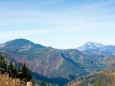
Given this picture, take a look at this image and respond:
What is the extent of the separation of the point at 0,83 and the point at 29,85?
1.66 m

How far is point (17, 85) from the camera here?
10.7m

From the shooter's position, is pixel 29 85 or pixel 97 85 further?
pixel 97 85

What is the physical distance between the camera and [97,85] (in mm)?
108938

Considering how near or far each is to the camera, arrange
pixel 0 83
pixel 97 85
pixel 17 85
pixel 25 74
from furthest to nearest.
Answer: pixel 97 85 → pixel 25 74 → pixel 17 85 → pixel 0 83

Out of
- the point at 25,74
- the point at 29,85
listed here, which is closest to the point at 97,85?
the point at 25,74

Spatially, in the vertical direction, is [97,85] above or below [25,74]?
below

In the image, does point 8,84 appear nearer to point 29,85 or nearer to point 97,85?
point 29,85

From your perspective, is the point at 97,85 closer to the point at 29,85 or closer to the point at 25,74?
the point at 25,74

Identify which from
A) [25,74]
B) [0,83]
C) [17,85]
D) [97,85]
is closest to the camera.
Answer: [0,83]

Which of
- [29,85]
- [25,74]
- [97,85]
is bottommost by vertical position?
[97,85]

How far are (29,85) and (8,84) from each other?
4.23ft

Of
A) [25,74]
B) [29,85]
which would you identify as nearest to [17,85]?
[29,85]

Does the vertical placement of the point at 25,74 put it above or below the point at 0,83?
below

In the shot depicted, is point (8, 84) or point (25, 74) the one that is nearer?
point (8, 84)
